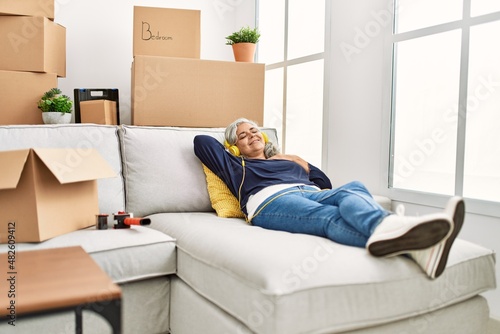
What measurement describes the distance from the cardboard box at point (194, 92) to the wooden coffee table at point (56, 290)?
1627mm

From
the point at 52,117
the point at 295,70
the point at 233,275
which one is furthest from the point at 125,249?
the point at 295,70

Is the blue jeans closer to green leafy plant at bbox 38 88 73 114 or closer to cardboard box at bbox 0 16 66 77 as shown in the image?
green leafy plant at bbox 38 88 73 114

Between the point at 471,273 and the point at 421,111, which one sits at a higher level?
the point at 421,111

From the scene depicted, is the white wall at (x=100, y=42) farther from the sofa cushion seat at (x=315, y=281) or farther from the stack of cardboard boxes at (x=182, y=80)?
→ the sofa cushion seat at (x=315, y=281)

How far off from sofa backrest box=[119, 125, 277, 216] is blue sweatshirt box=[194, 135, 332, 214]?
0.33ft

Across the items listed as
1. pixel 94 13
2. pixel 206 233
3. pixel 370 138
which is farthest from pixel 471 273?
pixel 94 13

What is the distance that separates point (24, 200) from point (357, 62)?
5.99 feet

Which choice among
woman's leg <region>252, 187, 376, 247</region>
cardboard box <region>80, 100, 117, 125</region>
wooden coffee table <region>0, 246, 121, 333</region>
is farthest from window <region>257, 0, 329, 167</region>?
wooden coffee table <region>0, 246, 121, 333</region>

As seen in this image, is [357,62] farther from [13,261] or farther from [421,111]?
[13,261]

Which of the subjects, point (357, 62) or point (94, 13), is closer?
point (357, 62)

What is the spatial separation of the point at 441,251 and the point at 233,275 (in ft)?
1.98

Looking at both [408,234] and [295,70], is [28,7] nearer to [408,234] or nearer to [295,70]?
[295,70]

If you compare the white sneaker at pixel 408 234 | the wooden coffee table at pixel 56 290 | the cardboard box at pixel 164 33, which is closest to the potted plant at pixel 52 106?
the cardboard box at pixel 164 33

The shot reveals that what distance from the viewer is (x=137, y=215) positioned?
2168mm
